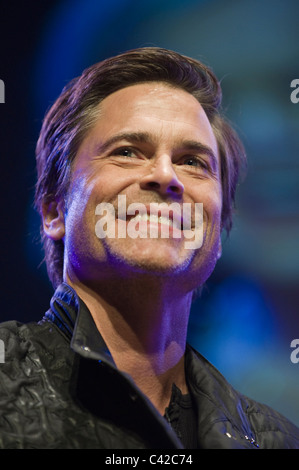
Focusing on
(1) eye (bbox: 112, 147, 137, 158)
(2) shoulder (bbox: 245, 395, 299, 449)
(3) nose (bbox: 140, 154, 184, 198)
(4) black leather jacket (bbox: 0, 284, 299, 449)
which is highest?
(1) eye (bbox: 112, 147, 137, 158)

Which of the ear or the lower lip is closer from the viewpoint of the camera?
the lower lip

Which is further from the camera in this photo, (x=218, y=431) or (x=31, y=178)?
(x=31, y=178)

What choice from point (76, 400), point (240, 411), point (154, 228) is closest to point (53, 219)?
point (154, 228)

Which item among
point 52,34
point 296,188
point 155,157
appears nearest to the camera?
point 155,157

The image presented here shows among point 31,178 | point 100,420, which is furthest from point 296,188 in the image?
point 100,420

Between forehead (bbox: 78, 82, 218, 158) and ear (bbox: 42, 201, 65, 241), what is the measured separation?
248 mm

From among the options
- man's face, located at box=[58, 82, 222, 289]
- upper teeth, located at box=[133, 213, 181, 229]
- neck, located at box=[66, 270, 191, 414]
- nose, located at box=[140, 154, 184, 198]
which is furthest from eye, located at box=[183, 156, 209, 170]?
neck, located at box=[66, 270, 191, 414]

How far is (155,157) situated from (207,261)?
34 cm

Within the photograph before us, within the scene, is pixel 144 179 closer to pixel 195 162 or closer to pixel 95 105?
pixel 195 162

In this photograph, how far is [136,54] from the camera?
1594 millimetres

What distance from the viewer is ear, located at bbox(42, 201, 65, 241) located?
1569 millimetres

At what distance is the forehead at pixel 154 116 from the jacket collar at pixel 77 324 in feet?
1.56

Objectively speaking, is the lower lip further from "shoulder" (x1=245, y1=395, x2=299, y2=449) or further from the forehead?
"shoulder" (x1=245, y1=395, x2=299, y2=449)
